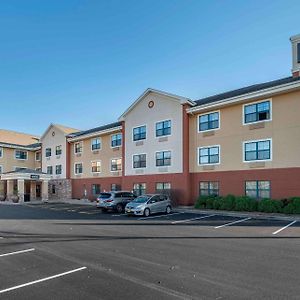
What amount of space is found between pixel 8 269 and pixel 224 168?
22523 mm

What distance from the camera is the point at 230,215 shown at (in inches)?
926

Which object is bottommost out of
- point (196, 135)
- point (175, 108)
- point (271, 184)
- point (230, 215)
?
point (230, 215)

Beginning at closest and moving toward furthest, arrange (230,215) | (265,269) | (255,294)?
(255,294) → (265,269) → (230,215)

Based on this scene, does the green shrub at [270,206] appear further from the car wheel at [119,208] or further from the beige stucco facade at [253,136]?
the car wheel at [119,208]

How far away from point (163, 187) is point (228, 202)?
8393 mm

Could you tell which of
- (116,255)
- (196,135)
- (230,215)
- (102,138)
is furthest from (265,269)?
(102,138)

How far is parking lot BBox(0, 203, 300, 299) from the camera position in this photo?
6.81 metres

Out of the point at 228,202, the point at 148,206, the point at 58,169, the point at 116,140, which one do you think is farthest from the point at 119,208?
the point at 58,169

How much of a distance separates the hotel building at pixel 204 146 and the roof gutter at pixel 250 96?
0.07 m

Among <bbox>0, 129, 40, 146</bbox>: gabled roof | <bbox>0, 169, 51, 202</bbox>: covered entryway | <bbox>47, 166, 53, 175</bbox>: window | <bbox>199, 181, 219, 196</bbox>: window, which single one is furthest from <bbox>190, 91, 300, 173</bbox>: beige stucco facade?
<bbox>0, 129, 40, 146</bbox>: gabled roof

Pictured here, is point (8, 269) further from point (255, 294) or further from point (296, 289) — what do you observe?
point (296, 289)

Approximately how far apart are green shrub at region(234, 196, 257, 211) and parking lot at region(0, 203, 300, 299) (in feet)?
31.4

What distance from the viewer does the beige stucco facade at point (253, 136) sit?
25.0 meters

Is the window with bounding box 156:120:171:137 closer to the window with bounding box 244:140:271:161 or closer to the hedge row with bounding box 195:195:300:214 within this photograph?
the hedge row with bounding box 195:195:300:214
